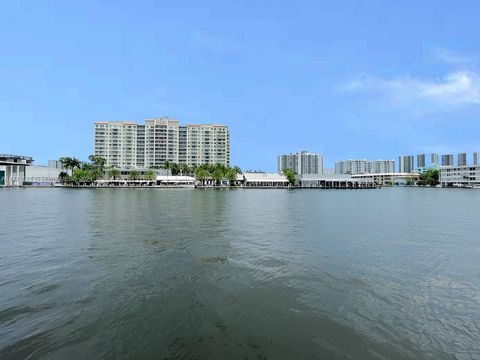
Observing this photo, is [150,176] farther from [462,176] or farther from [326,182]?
[462,176]

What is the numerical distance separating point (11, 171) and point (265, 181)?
13306 cm

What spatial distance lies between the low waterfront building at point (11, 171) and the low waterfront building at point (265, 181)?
119 m

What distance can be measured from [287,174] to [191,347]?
15449 centimetres

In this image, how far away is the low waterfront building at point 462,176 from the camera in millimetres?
181125

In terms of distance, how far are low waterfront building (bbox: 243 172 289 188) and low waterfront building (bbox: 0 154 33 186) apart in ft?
391

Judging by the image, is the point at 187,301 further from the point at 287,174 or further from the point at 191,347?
the point at 287,174

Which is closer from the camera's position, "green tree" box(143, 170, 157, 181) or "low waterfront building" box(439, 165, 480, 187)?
"green tree" box(143, 170, 157, 181)

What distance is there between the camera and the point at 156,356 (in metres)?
6.16

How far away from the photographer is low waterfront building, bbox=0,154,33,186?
15738 cm

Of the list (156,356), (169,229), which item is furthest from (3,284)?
(169,229)

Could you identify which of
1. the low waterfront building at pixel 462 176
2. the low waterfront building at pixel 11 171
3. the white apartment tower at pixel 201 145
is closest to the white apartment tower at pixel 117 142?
the white apartment tower at pixel 201 145

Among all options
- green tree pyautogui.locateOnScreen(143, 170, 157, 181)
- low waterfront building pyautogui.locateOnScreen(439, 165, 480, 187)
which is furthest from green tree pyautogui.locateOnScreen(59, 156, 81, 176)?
low waterfront building pyautogui.locateOnScreen(439, 165, 480, 187)

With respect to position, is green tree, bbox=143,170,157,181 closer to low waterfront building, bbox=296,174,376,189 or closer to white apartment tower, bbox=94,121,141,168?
white apartment tower, bbox=94,121,141,168

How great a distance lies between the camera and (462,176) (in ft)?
617
